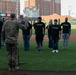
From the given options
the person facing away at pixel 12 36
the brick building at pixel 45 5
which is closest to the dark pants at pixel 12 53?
the person facing away at pixel 12 36

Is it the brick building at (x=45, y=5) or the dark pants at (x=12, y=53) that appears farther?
the brick building at (x=45, y=5)

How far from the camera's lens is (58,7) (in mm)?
179375

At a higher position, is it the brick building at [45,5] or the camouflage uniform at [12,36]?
the camouflage uniform at [12,36]

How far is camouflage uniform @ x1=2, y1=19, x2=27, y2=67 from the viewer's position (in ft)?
33.1

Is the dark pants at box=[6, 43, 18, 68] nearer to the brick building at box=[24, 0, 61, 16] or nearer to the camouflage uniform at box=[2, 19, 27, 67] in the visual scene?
the camouflage uniform at box=[2, 19, 27, 67]

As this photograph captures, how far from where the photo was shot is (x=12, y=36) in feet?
33.2

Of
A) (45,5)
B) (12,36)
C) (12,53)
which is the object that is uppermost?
(12,36)

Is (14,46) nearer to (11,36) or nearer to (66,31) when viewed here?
(11,36)

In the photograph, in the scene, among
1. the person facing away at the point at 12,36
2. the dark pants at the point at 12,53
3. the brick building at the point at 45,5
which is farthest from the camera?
the brick building at the point at 45,5

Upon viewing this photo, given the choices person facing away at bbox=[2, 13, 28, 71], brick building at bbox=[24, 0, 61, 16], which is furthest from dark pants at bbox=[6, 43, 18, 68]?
brick building at bbox=[24, 0, 61, 16]

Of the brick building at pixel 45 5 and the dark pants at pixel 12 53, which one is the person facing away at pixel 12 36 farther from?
the brick building at pixel 45 5

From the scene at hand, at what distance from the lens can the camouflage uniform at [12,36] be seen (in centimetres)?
1009

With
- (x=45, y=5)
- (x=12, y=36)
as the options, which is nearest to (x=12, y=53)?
(x=12, y=36)

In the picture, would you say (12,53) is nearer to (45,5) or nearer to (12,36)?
(12,36)
